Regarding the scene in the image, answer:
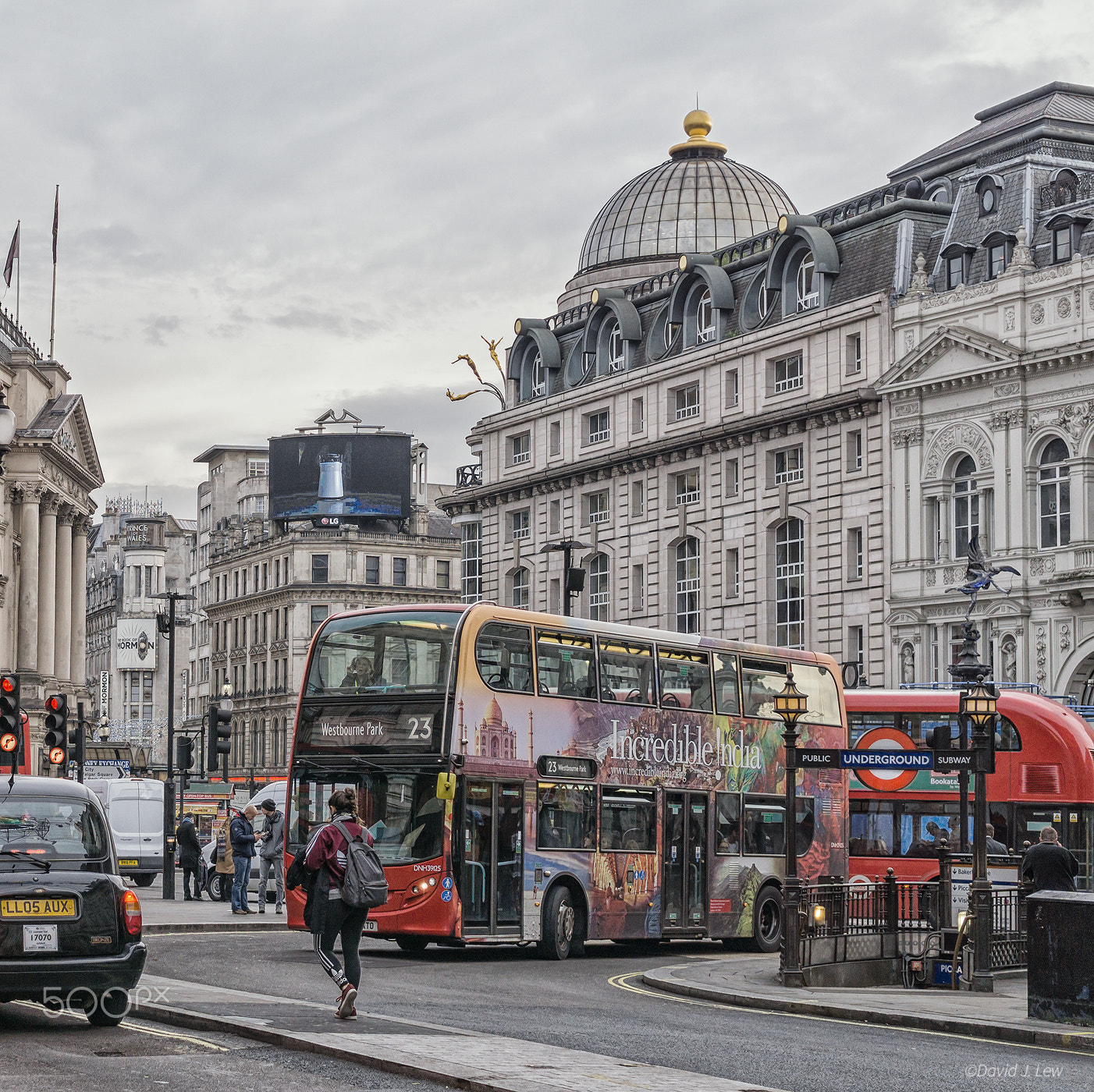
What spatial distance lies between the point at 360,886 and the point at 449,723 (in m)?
7.90

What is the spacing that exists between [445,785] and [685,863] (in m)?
5.48

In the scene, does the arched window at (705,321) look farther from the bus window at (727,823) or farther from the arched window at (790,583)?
the bus window at (727,823)

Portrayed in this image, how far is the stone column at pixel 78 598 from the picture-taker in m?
92.1

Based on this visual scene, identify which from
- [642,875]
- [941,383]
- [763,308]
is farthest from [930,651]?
[642,875]

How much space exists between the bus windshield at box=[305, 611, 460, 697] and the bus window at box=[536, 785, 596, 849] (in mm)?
2487

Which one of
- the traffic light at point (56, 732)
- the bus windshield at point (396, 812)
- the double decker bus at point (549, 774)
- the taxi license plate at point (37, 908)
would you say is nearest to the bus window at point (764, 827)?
the double decker bus at point (549, 774)

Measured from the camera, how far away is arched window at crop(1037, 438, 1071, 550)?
53.9m

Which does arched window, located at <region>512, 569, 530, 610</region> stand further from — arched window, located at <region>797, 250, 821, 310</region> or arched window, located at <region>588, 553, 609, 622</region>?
arched window, located at <region>797, 250, 821, 310</region>

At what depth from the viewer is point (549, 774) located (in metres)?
24.4

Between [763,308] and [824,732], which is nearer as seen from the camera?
[824,732]

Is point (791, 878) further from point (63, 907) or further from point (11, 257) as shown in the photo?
point (11, 257)

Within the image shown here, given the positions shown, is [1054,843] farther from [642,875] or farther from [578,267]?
[578,267]

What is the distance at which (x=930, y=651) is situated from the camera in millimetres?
57562

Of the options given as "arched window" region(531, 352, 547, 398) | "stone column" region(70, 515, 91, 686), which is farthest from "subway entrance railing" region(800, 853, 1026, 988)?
"stone column" region(70, 515, 91, 686)
